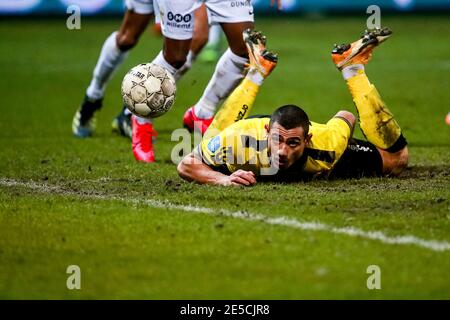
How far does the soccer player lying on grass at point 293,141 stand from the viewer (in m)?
7.11

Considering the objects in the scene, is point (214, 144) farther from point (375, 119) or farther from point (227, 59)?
point (227, 59)

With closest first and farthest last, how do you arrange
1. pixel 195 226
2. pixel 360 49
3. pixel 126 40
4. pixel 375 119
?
pixel 195 226 < pixel 375 119 < pixel 360 49 < pixel 126 40

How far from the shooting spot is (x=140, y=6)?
9.81 metres

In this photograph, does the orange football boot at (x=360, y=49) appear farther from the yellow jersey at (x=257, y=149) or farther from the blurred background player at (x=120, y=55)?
the blurred background player at (x=120, y=55)

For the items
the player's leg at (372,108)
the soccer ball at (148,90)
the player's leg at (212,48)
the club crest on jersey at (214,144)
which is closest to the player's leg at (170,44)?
the soccer ball at (148,90)

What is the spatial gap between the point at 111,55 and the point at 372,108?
3496 mm

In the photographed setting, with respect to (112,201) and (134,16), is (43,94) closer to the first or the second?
(134,16)

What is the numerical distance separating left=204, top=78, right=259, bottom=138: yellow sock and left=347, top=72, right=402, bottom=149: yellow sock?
0.83 m

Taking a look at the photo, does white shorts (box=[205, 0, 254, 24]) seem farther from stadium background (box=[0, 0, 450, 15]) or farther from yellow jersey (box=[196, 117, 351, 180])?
stadium background (box=[0, 0, 450, 15])

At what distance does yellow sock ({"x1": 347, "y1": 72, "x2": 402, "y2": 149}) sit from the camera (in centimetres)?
776

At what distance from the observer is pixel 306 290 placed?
4.97 m

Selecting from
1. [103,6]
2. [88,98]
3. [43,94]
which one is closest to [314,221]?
[88,98]

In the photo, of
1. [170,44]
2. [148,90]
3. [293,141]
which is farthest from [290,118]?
[170,44]

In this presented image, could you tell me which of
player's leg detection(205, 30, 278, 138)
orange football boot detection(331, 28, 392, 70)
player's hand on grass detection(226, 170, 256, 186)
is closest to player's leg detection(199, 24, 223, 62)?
player's leg detection(205, 30, 278, 138)
